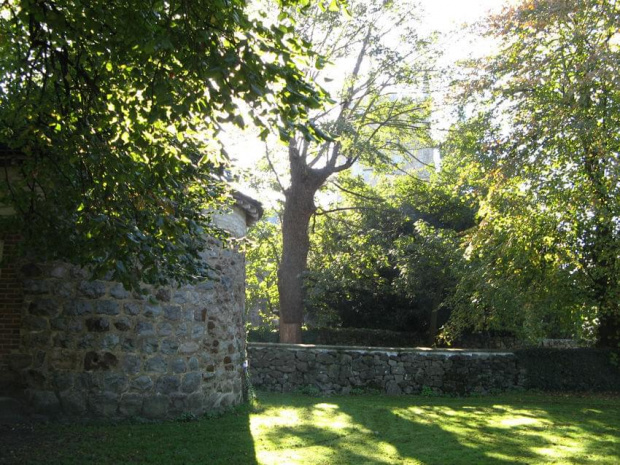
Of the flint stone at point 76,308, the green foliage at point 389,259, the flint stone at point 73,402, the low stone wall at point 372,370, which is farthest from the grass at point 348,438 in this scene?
the green foliage at point 389,259

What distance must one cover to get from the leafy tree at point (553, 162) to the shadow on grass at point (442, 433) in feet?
9.48

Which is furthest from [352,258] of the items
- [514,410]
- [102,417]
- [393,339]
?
[102,417]

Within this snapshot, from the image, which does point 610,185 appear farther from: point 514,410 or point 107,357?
point 107,357

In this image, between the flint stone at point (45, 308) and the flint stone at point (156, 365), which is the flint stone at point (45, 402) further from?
the flint stone at point (156, 365)

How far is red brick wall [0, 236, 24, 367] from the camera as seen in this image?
323 inches

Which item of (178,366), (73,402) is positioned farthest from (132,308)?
(73,402)

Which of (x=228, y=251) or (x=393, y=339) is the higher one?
(x=228, y=251)

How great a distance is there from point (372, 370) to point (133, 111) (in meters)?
11.0

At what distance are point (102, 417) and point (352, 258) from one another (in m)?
12.9

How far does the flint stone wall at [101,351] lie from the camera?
26.7 ft

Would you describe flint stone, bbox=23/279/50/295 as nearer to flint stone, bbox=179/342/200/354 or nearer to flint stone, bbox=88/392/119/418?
flint stone, bbox=88/392/119/418

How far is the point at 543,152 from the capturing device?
11719 millimetres

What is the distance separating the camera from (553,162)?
12.4 metres

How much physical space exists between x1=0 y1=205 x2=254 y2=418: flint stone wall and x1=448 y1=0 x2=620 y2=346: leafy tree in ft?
24.0
